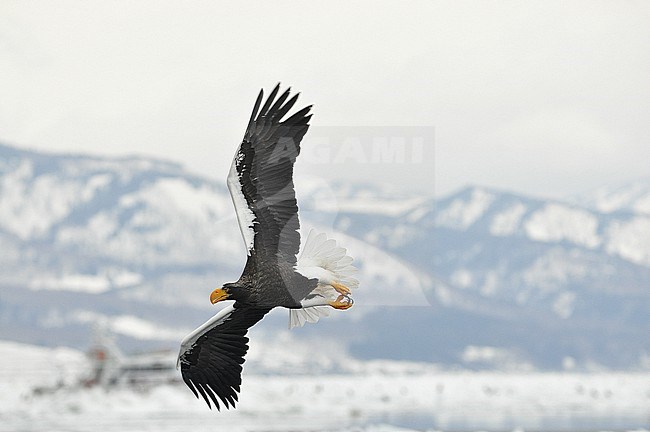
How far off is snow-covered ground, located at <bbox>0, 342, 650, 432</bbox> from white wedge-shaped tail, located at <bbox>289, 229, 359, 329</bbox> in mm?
11401

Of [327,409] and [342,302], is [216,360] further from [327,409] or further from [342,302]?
[327,409]

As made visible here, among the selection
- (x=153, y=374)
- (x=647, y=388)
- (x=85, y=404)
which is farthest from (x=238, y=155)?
(x=647, y=388)

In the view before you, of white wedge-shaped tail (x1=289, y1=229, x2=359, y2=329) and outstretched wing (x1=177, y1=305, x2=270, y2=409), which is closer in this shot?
white wedge-shaped tail (x1=289, y1=229, x2=359, y2=329)

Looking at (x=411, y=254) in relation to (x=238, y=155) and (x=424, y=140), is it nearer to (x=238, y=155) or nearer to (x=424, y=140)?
(x=424, y=140)

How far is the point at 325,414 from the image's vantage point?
34.1 meters

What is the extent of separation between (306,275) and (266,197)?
69 cm

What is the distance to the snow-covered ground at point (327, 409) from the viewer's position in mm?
29000

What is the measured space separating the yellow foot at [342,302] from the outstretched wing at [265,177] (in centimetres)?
64

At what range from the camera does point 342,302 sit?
377 inches

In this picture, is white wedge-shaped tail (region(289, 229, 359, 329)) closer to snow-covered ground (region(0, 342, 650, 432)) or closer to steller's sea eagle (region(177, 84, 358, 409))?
steller's sea eagle (region(177, 84, 358, 409))

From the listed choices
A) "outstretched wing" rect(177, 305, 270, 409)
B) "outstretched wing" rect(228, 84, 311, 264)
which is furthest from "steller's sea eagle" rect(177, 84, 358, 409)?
"outstretched wing" rect(177, 305, 270, 409)

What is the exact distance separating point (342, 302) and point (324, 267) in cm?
44

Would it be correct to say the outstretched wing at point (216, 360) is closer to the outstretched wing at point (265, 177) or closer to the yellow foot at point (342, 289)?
the yellow foot at point (342, 289)

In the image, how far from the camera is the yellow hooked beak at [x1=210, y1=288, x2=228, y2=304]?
9.21m
